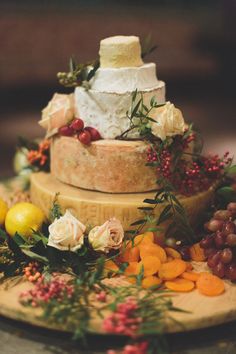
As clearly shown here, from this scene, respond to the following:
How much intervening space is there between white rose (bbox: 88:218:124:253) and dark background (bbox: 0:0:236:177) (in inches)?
114

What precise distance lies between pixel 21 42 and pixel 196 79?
161cm

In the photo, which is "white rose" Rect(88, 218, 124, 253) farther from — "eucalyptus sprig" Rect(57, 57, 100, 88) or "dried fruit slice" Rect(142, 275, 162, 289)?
"eucalyptus sprig" Rect(57, 57, 100, 88)

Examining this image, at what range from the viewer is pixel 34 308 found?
1568 mm

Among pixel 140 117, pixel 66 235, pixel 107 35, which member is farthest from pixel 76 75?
pixel 107 35

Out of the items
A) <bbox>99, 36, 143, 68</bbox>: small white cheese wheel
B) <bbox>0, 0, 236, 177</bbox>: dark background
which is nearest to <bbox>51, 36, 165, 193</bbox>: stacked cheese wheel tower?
<bbox>99, 36, 143, 68</bbox>: small white cheese wheel

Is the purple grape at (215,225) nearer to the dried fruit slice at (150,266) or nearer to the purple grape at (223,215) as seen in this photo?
the purple grape at (223,215)

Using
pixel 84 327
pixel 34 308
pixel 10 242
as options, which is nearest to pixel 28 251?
pixel 10 242

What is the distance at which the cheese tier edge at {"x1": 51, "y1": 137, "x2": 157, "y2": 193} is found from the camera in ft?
6.35

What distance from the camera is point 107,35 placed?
5090 mm

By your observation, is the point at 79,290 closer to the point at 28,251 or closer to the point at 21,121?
the point at 28,251

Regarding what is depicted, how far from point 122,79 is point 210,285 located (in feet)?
2.40

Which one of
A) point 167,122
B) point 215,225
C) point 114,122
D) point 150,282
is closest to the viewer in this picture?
point 150,282

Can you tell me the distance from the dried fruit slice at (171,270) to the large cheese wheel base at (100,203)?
0.75 feet

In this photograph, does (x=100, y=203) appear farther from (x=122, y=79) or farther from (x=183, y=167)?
(x=122, y=79)
